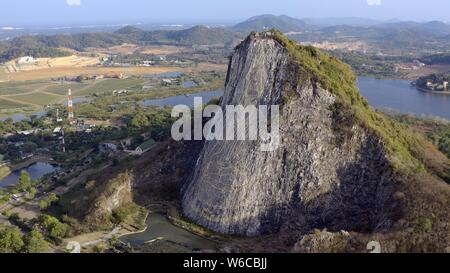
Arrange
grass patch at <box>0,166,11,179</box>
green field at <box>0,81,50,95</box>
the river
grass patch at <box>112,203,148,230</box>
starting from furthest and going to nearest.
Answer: green field at <box>0,81,50,95</box> → the river → grass patch at <box>0,166,11,179</box> → grass patch at <box>112,203,148,230</box>

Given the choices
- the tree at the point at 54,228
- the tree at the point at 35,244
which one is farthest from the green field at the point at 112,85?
the tree at the point at 35,244

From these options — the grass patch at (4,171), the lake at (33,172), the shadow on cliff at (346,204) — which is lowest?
the lake at (33,172)

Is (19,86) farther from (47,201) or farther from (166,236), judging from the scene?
(166,236)

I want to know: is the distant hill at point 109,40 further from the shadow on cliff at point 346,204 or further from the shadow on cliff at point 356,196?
the shadow on cliff at point 356,196

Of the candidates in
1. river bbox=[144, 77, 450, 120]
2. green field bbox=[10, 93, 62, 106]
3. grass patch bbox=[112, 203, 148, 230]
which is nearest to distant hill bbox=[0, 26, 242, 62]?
green field bbox=[10, 93, 62, 106]

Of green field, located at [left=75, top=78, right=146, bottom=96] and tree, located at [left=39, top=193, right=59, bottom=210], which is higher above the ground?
green field, located at [left=75, top=78, right=146, bottom=96]

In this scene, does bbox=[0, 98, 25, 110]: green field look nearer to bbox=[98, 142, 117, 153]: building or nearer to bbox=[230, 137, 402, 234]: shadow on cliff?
bbox=[98, 142, 117, 153]: building
